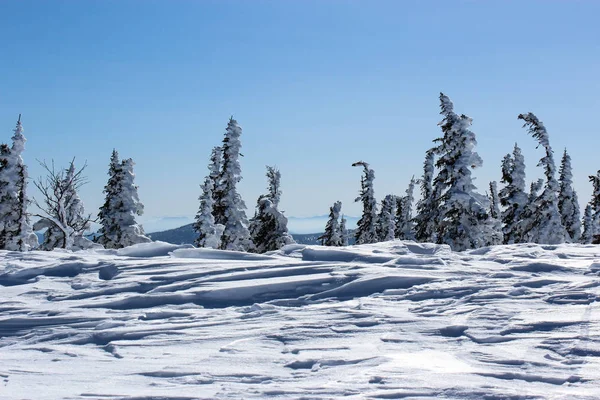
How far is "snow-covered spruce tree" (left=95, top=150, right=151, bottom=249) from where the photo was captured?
32875 millimetres

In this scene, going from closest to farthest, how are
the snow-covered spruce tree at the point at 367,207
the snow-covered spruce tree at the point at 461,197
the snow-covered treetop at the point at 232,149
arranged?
the snow-covered spruce tree at the point at 461,197
the snow-covered treetop at the point at 232,149
the snow-covered spruce tree at the point at 367,207

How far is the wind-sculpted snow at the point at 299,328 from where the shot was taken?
3.65 metres

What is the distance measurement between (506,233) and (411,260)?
31650 millimetres

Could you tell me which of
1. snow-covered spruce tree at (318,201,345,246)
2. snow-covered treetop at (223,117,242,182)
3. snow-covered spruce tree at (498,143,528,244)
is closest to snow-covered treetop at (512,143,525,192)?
snow-covered spruce tree at (498,143,528,244)

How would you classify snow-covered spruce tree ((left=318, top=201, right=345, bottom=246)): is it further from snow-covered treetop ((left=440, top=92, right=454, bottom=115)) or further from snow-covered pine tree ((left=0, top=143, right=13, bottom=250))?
snow-covered pine tree ((left=0, top=143, right=13, bottom=250))

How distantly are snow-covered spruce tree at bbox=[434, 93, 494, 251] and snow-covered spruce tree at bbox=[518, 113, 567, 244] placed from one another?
6.77 metres

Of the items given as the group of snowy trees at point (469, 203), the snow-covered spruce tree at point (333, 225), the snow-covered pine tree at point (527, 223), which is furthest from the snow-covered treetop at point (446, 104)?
the snow-covered spruce tree at point (333, 225)

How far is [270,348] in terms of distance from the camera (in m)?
4.54

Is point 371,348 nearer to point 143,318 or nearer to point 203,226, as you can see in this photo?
point 143,318

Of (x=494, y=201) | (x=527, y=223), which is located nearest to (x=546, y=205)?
(x=527, y=223)

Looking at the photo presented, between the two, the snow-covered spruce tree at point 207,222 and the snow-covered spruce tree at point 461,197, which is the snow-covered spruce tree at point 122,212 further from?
the snow-covered spruce tree at point 461,197

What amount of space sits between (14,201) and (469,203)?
1098 inches

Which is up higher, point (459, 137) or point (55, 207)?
point (459, 137)

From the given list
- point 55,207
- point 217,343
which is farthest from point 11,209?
point 217,343
